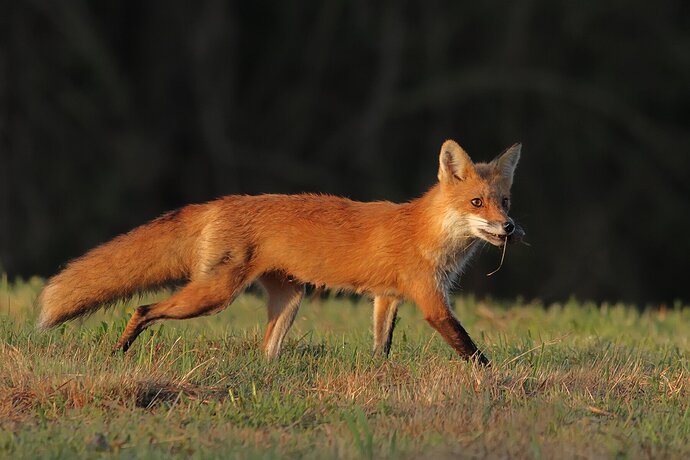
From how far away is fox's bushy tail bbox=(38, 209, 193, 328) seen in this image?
279 inches

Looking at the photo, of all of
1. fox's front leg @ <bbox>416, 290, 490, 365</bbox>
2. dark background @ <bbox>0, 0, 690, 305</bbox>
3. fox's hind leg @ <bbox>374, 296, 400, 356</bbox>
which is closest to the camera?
fox's front leg @ <bbox>416, 290, 490, 365</bbox>

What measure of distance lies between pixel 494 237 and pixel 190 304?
169cm

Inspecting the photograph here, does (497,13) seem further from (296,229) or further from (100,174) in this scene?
(296,229)

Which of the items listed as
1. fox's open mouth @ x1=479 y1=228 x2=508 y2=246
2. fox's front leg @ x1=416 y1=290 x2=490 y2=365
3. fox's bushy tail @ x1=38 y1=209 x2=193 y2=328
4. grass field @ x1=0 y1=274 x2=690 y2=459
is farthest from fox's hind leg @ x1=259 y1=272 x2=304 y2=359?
fox's open mouth @ x1=479 y1=228 x2=508 y2=246

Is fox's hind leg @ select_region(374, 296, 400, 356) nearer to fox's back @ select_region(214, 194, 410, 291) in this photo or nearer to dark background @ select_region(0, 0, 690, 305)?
fox's back @ select_region(214, 194, 410, 291)

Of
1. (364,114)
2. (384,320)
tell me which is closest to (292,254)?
(384,320)

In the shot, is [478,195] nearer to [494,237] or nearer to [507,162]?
[494,237]

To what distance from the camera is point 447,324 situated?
6785 mm

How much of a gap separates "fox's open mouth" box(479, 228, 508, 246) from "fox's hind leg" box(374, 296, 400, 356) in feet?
2.28

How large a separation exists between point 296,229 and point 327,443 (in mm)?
2276

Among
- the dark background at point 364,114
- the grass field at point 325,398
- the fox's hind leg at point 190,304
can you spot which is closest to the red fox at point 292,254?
the fox's hind leg at point 190,304

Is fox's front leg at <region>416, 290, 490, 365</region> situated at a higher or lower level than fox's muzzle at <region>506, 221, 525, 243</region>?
lower

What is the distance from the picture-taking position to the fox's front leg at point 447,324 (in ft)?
21.9

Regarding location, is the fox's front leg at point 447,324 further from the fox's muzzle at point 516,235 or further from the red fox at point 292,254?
the fox's muzzle at point 516,235
